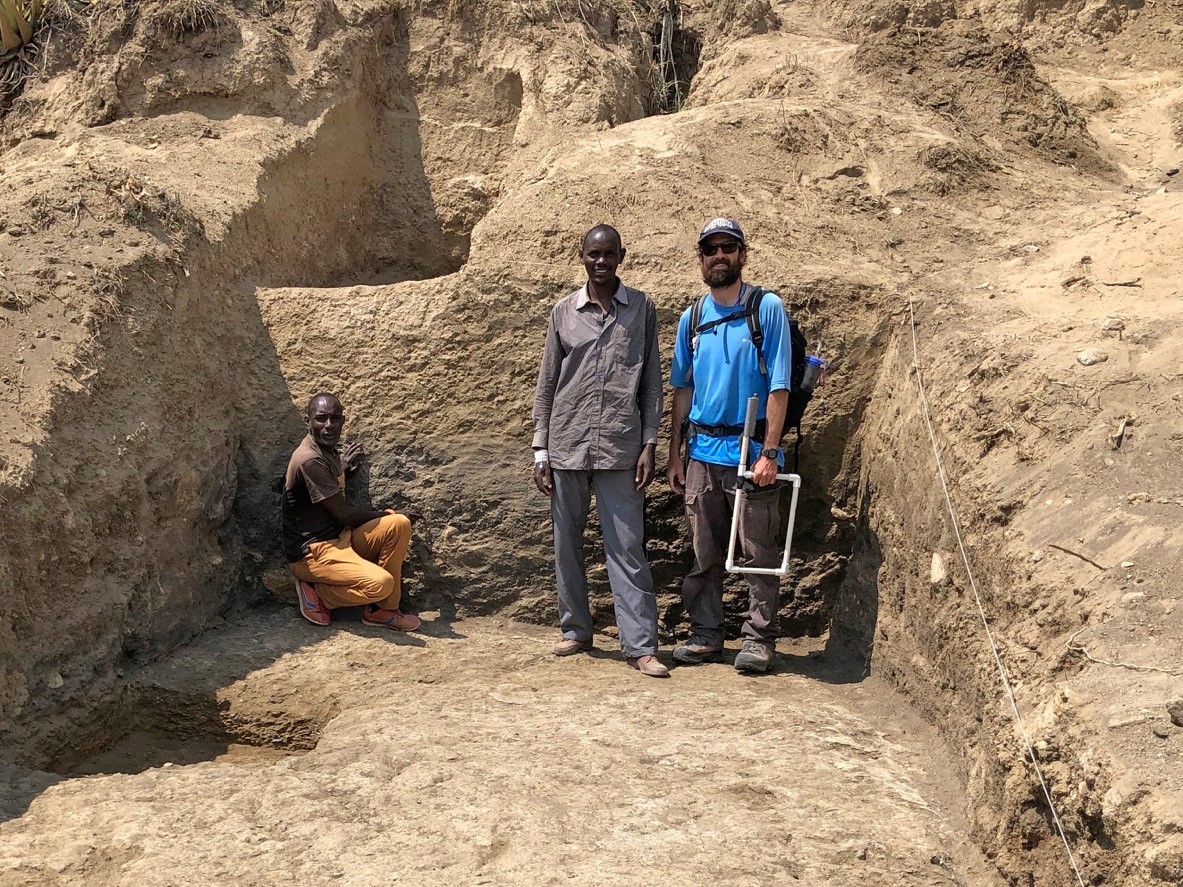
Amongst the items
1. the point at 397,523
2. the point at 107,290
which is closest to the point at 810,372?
the point at 397,523

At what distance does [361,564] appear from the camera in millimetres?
5531

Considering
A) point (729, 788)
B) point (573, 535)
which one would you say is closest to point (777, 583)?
point (573, 535)

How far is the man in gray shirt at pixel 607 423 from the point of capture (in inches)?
200

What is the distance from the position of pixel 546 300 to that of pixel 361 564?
148 centimetres

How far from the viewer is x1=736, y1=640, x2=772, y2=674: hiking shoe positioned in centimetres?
508

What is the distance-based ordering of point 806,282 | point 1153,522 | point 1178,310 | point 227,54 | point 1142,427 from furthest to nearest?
point 227,54 → point 806,282 → point 1178,310 → point 1142,427 → point 1153,522

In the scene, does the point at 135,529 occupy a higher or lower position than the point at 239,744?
higher

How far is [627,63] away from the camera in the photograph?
8.05 m

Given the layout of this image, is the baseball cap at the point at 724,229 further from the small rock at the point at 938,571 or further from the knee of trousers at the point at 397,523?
the knee of trousers at the point at 397,523

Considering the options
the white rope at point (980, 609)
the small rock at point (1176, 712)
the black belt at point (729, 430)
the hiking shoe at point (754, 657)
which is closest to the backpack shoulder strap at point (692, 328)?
the black belt at point (729, 430)

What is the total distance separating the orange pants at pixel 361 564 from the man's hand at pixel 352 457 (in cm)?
34

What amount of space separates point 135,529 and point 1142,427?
3.87m

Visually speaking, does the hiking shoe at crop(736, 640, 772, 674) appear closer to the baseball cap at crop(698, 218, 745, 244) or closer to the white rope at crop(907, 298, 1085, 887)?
the white rope at crop(907, 298, 1085, 887)

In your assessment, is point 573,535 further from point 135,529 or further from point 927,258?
point 927,258
